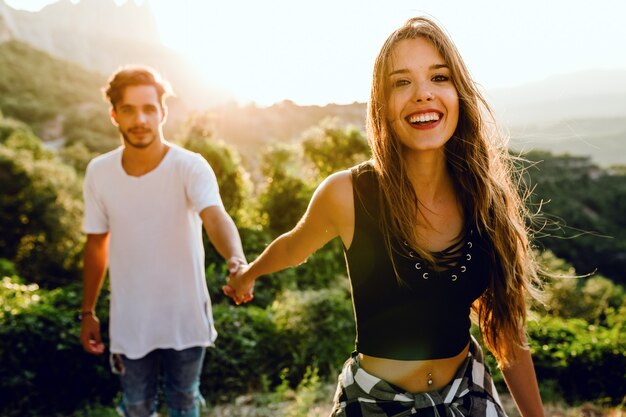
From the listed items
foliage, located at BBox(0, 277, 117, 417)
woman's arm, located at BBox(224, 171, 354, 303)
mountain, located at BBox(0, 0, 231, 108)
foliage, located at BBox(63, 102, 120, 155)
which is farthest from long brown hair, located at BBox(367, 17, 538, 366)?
mountain, located at BBox(0, 0, 231, 108)

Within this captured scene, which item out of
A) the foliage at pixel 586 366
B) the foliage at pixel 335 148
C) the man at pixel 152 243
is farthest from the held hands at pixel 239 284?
the foliage at pixel 335 148

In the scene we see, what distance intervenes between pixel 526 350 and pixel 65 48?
122731 millimetres

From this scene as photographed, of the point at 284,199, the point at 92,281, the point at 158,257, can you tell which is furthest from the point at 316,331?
the point at 284,199

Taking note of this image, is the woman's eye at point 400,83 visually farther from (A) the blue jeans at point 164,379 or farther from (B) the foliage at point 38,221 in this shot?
(B) the foliage at point 38,221

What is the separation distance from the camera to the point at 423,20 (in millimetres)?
1689

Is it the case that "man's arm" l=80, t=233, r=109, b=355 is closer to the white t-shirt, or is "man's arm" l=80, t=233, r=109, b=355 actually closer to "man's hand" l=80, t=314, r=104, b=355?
"man's hand" l=80, t=314, r=104, b=355

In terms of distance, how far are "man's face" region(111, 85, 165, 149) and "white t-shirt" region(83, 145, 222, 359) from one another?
17 cm

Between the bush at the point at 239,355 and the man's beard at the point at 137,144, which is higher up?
the man's beard at the point at 137,144

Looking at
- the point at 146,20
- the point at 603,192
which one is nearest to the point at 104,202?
the point at 603,192

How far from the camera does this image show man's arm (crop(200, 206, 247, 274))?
250cm

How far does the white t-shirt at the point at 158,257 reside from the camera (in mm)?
2660

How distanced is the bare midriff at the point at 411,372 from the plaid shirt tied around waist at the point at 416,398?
0.03 metres

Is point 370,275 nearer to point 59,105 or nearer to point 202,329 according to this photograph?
point 202,329

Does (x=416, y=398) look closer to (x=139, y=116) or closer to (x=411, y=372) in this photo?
(x=411, y=372)
